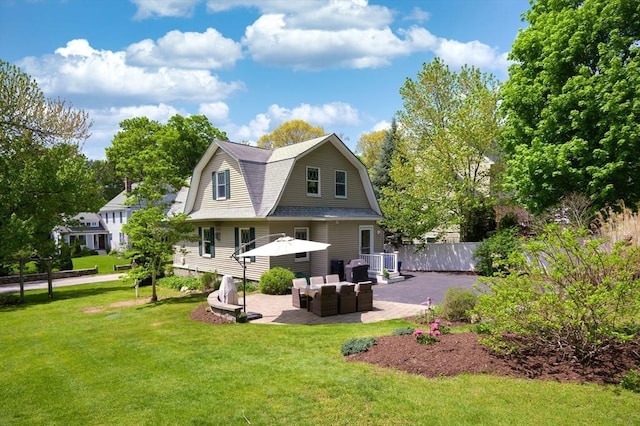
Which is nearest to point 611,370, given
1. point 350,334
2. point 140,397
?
point 350,334

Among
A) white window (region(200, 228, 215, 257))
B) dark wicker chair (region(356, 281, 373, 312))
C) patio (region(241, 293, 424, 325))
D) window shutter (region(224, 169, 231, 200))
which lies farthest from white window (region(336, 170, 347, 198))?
dark wicker chair (region(356, 281, 373, 312))

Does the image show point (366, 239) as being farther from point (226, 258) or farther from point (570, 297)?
point (570, 297)

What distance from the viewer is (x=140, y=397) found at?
5.96 metres

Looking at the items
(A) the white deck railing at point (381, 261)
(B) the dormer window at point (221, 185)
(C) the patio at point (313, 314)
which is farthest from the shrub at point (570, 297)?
(B) the dormer window at point (221, 185)

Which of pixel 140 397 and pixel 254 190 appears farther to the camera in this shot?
pixel 254 190

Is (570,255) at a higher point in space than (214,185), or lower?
lower

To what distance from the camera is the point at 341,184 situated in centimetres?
2072

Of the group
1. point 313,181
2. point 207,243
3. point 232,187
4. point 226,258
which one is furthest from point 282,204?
point 207,243

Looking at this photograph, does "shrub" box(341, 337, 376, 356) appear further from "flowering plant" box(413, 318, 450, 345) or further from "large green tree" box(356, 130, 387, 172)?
"large green tree" box(356, 130, 387, 172)

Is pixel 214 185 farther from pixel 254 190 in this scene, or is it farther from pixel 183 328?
pixel 183 328

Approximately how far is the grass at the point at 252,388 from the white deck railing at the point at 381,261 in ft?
29.8

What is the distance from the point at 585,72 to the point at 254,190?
14.5 meters

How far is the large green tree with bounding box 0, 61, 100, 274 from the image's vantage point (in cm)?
1709

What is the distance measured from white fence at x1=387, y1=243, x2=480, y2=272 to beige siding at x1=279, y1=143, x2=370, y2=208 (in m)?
5.26
